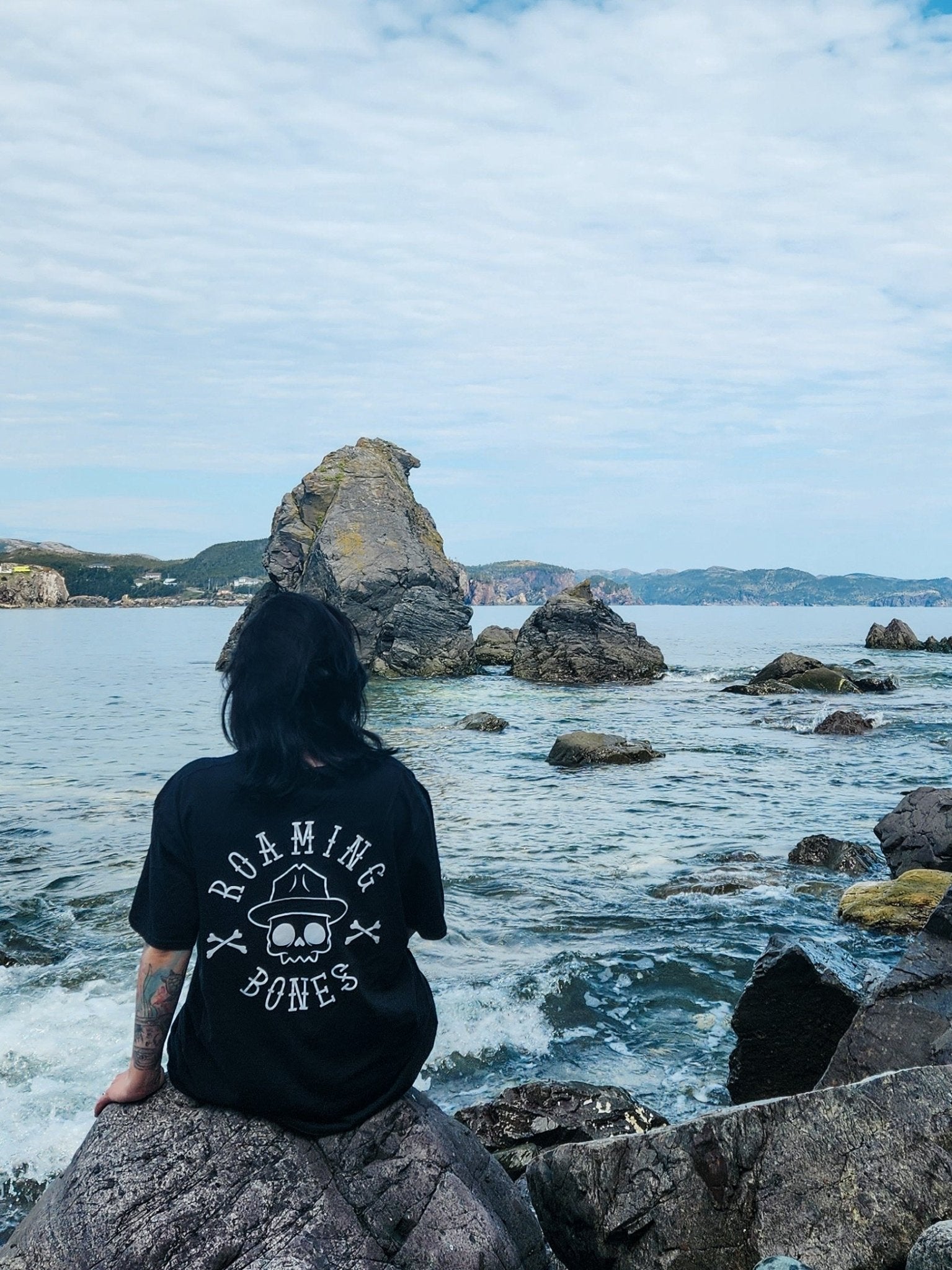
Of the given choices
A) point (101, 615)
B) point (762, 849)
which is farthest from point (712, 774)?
point (101, 615)

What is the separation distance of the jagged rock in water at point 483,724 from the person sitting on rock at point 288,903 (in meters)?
26.3

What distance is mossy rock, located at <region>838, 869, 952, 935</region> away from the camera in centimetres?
1079

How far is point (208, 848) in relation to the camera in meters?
3.40

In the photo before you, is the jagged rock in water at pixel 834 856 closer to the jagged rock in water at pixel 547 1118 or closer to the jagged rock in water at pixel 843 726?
the jagged rock in water at pixel 547 1118

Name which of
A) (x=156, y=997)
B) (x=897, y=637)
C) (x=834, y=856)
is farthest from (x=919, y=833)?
(x=897, y=637)

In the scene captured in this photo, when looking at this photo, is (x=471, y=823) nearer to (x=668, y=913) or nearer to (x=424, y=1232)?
(x=668, y=913)

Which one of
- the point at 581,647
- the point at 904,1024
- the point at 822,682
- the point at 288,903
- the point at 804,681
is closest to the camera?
the point at 288,903

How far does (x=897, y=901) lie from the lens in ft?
36.4

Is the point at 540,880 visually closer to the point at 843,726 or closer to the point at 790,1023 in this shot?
the point at 790,1023

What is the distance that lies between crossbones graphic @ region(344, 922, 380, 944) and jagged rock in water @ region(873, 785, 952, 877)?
37.3ft

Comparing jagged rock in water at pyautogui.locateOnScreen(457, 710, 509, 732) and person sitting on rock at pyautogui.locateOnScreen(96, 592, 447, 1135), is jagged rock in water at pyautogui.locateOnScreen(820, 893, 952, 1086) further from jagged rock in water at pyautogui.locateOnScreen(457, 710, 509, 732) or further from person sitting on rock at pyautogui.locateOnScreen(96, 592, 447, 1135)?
jagged rock in water at pyautogui.locateOnScreen(457, 710, 509, 732)

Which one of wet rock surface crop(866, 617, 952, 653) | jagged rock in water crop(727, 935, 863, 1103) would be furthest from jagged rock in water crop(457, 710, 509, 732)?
wet rock surface crop(866, 617, 952, 653)

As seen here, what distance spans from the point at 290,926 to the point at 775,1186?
2319 mm

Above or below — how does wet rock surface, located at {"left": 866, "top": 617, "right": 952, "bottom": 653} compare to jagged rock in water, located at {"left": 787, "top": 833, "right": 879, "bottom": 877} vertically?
above
